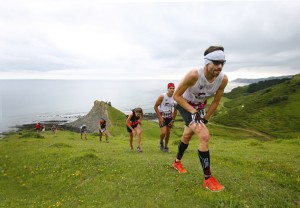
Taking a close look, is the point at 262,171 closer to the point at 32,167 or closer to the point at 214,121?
the point at 32,167

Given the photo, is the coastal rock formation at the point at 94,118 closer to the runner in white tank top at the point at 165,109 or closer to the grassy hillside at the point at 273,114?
the grassy hillside at the point at 273,114

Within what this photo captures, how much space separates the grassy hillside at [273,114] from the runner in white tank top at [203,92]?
117 meters

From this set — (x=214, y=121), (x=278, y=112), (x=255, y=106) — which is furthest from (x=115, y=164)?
(x=255, y=106)

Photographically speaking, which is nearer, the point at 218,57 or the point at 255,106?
the point at 218,57

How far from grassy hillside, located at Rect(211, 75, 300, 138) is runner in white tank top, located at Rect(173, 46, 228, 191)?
11712cm

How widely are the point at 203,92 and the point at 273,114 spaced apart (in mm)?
153676

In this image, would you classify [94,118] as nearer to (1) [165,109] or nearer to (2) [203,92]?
(1) [165,109]

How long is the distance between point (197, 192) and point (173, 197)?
73 centimetres

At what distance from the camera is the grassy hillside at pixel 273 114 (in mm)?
126750

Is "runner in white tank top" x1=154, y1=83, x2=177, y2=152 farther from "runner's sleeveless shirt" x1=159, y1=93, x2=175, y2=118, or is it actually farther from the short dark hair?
the short dark hair

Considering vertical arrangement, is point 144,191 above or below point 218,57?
below

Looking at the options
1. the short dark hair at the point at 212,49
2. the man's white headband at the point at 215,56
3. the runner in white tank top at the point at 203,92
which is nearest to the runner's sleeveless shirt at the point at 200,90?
the runner in white tank top at the point at 203,92

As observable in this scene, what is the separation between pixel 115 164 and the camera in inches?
486

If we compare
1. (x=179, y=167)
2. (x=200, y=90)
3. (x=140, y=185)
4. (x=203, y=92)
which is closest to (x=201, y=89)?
(x=200, y=90)
